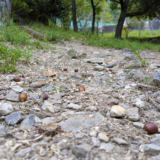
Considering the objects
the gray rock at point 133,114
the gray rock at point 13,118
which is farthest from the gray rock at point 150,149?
the gray rock at point 13,118

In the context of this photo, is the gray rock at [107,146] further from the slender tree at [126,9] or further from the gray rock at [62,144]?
the slender tree at [126,9]

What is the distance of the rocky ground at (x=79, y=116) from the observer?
1088 millimetres

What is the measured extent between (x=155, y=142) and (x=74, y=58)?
9.12 ft

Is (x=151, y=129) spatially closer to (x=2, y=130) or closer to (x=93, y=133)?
(x=93, y=133)

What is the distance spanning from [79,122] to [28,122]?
42cm

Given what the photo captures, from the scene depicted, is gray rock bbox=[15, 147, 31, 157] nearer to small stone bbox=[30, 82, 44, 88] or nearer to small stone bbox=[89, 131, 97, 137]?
small stone bbox=[89, 131, 97, 137]

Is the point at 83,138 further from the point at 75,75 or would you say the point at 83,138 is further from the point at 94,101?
the point at 75,75

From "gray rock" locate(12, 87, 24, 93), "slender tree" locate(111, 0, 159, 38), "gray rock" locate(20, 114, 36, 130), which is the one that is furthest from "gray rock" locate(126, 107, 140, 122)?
"slender tree" locate(111, 0, 159, 38)

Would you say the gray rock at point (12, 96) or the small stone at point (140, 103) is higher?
the gray rock at point (12, 96)

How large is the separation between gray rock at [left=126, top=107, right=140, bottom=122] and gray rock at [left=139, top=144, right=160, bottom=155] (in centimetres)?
38

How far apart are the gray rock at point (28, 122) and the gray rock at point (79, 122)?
235mm

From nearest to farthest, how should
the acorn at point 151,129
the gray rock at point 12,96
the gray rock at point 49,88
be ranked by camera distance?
the acorn at point 151,129, the gray rock at point 12,96, the gray rock at point 49,88

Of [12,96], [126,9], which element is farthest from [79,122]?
[126,9]

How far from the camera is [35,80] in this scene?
2.28m
